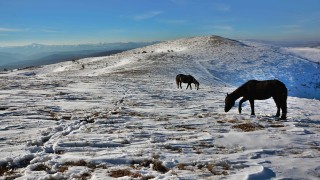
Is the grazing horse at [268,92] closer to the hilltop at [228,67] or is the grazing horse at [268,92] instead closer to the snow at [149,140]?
the snow at [149,140]

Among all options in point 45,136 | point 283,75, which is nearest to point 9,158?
point 45,136

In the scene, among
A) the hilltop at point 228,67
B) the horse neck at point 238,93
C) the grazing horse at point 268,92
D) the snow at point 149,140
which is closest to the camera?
the snow at point 149,140

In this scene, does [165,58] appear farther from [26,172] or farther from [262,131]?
[26,172]

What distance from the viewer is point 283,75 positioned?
61875 millimetres

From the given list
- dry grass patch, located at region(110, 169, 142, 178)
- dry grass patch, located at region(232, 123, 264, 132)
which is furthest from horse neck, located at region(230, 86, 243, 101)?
dry grass patch, located at region(110, 169, 142, 178)

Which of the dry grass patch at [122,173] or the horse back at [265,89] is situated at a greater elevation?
the horse back at [265,89]

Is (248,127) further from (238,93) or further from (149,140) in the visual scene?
(149,140)

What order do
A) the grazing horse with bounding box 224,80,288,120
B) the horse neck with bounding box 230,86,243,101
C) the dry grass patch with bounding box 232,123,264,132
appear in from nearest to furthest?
the dry grass patch with bounding box 232,123,264,132 → the grazing horse with bounding box 224,80,288,120 → the horse neck with bounding box 230,86,243,101

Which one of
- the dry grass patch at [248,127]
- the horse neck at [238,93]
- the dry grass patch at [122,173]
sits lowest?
the dry grass patch at [248,127]

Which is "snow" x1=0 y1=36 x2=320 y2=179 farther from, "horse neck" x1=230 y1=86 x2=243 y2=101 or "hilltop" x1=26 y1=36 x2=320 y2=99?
"hilltop" x1=26 y1=36 x2=320 y2=99

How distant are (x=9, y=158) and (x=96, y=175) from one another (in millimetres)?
3119

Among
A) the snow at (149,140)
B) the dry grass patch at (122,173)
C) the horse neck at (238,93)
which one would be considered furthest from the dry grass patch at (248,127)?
the dry grass patch at (122,173)

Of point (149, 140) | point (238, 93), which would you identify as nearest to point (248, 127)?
point (238, 93)

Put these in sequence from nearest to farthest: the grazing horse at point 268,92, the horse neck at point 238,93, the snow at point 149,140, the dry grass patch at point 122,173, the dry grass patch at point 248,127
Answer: the dry grass patch at point 122,173 → the snow at point 149,140 → the dry grass patch at point 248,127 → the grazing horse at point 268,92 → the horse neck at point 238,93
